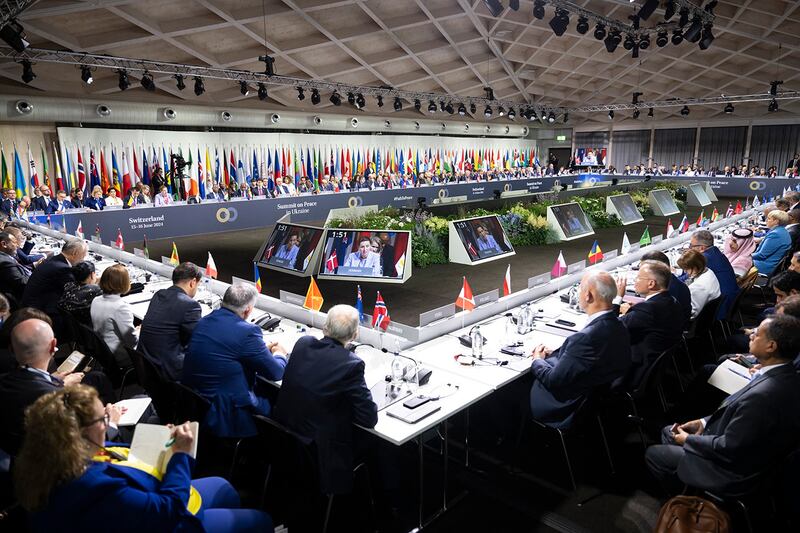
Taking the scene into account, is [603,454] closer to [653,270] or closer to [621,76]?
[653,270]

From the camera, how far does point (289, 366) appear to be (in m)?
2.87

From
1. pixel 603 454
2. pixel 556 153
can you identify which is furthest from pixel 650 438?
pixel 556 153

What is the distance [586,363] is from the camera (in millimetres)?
3178

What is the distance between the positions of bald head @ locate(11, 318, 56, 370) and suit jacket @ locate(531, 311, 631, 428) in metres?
3.05

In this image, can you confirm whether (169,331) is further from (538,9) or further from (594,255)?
(538,9)

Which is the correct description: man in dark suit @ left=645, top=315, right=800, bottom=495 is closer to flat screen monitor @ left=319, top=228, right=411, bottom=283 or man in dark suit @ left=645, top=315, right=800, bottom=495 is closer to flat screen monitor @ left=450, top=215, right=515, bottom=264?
flat screen monitor @ left=319, top=228, right=411, bottom=283

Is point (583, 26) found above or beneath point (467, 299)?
above

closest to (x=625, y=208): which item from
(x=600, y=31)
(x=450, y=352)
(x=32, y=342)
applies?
(x=600, y=31)

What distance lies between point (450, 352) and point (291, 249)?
5.91 metres

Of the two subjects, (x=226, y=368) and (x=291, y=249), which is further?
(x=291, y=249)

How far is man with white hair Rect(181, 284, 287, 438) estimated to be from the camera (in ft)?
10.5

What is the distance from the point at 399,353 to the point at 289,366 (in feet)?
4.08

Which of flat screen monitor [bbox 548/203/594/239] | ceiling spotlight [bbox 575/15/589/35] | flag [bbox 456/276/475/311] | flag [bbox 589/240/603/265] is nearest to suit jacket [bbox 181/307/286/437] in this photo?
flag [bbox 456/276/475/311]

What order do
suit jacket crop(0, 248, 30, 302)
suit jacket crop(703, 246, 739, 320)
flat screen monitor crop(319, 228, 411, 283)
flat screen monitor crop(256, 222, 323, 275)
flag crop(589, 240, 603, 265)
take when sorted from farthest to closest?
flat screen monitor crop(256, 222, 323, 275) → flat screen monitor crop(319, 228, 411, 283) → flag crop(589, 240, 603, 265) → suit jacket crop(0, 248, 30, 302) → suit jacket crop(703, 246, 739, 320)
